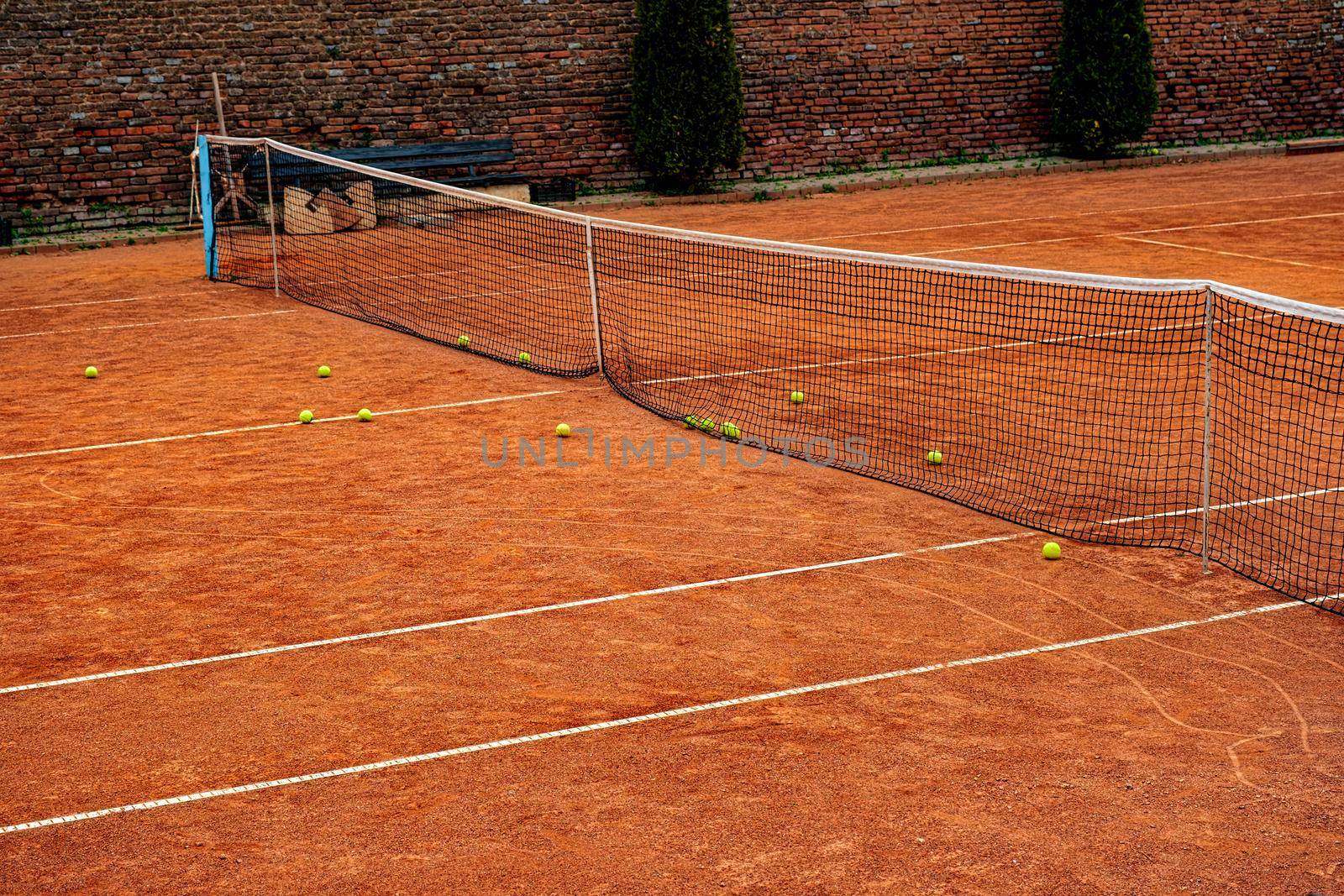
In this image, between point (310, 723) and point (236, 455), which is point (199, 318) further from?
point (310, 723)

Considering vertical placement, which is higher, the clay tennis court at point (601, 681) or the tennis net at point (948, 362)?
the tennis net at point (948, 362)

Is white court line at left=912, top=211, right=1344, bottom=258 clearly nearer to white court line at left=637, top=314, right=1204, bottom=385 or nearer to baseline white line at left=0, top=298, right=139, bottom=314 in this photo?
white court line at left=637, top=314, right=1204, bottom=385

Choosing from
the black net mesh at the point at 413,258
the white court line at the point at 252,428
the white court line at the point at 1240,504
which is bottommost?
the white court line at the point at 252,428

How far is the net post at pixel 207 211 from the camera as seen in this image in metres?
14.6

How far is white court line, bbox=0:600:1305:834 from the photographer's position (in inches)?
174

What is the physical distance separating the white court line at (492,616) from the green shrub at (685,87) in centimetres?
1502

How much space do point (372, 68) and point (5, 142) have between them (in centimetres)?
487

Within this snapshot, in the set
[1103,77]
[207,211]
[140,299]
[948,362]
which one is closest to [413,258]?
[207,211]

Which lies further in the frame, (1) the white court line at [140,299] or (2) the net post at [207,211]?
(2) the net post at [207,211]

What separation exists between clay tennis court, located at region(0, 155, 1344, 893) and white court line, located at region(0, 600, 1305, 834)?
1 cm

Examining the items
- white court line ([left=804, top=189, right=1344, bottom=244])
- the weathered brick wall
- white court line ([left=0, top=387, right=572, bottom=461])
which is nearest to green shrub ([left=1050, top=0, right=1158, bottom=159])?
the weathered brick wall

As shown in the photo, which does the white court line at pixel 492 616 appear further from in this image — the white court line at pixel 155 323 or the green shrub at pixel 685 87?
the green shrub at pixel 685 87

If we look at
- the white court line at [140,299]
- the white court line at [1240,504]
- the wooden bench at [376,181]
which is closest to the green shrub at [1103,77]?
the wooden bench at [376,181]

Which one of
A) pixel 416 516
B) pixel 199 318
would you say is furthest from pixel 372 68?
pixel 416 516
